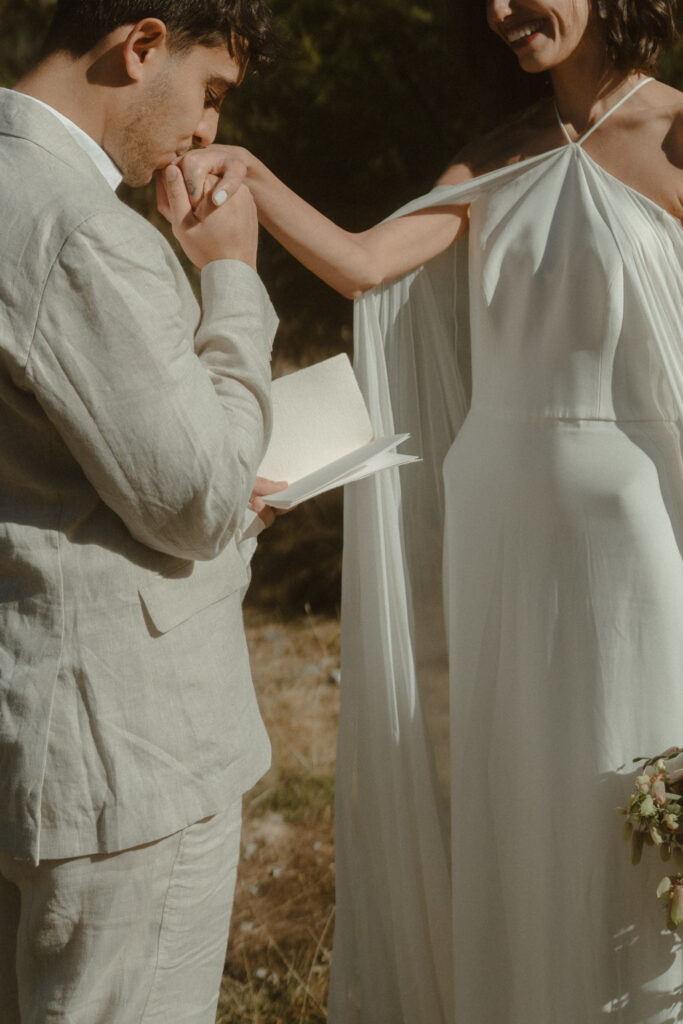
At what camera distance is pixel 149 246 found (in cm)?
123

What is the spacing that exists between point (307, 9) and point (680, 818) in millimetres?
2799

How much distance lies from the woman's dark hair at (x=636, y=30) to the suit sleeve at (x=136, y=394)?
1.29m

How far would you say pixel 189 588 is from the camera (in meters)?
1.41

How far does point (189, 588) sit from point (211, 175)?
2.01ft

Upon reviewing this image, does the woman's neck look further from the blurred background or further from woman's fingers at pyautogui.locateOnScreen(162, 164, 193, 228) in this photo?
woman's fingers at pyautogui.locateOnScreen(162, 164, 193, 228)

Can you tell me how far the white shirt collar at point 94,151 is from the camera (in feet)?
4.31

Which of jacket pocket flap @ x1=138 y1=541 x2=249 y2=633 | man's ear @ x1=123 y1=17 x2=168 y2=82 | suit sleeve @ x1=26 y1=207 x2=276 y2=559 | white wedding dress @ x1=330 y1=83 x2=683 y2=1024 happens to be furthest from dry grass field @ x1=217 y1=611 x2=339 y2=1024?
man's ear @ x1=123 y1=17 x2=168 y2=82

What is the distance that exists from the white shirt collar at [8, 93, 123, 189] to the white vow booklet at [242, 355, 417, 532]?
47cm

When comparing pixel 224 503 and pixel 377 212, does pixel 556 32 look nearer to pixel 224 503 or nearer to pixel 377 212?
pixel 224 503

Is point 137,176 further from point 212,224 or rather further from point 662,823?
point 662,823

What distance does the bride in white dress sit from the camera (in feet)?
6.81

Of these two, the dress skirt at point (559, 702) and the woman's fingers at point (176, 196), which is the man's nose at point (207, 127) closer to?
the woman's fingers at point (176, 196)

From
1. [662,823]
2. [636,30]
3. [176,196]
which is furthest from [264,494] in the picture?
[636,30]

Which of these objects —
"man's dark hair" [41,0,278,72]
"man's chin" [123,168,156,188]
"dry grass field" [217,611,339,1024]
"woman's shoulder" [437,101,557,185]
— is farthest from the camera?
"dry grass field" [217,611,339,1024]
